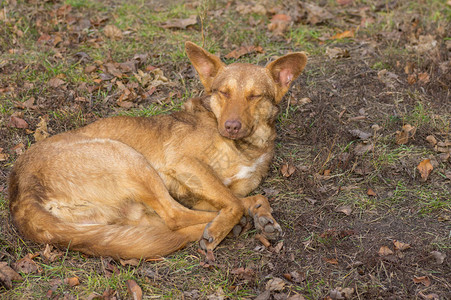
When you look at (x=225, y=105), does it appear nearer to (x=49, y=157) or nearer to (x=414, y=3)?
(x=49, y=157)

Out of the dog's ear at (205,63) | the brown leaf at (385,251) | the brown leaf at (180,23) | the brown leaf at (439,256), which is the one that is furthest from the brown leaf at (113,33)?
the brown leaf at (439,256)

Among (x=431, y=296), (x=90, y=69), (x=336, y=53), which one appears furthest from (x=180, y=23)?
(x=431, y=296)

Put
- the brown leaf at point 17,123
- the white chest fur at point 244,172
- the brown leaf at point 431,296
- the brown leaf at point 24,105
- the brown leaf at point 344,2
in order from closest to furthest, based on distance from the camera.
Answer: the brown leaf at point 431,296, the white chest fur at point 244,172, the brown leaf at point 17,123, the brown leaf at point 24,105, the brown leaf at point 344,2

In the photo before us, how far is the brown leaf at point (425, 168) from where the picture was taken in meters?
5.38

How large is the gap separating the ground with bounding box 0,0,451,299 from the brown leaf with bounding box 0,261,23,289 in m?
0.02

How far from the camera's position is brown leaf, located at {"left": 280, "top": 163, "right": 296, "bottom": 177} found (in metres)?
5.65

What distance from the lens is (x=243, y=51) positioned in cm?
748

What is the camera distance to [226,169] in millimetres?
5199

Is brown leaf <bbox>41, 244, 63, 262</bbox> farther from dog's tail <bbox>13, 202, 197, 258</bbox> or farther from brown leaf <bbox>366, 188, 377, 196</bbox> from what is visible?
brown leaf <bbox>366, 188, 377, 196</bbox>

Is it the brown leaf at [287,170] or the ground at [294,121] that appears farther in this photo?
the brown leaf at [287,170]

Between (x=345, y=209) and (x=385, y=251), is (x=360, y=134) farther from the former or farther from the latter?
(x=385, y=251)

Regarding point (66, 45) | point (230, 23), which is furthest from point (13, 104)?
point (230, 23)

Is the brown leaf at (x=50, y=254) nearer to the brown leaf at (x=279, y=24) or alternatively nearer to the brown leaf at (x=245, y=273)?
the brown leaf at (x=245, y=273)

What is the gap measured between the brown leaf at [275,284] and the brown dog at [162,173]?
612 millimetres
